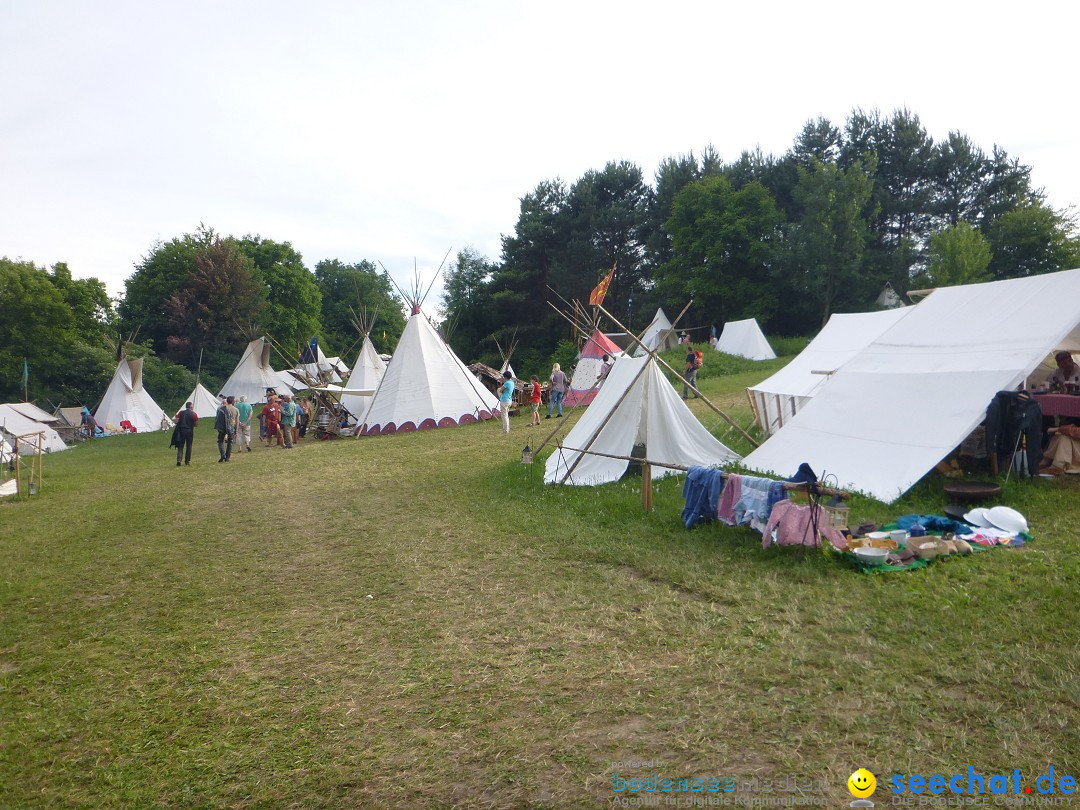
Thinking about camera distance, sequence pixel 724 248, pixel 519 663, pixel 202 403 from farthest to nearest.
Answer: pixel 724 248, pixel 202 403, pixel 519 663

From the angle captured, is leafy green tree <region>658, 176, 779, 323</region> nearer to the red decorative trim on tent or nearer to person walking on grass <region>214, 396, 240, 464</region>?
the red decorative trim on tent

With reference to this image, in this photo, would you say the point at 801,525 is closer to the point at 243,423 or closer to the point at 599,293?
the point at 243,423

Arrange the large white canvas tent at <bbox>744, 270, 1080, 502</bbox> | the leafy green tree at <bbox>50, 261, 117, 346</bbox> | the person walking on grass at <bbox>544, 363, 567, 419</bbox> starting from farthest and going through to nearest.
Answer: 1. the leafy green tree at <bbox>50, 261, 117, 346</bbox>
2. the person walking on grass at <bbox>544, 363, 567, 419</bbox>
3. the large white canvas tent at <bbox>744, 270, 1080, 502</bbox>

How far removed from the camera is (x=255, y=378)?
31828 millimetres

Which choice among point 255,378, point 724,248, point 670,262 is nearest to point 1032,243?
point 724,248

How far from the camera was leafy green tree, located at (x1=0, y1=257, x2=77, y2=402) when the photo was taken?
3123cm

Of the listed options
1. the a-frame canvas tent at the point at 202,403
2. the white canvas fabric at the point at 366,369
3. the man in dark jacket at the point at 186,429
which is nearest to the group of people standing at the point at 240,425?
the man in dark jacket at the point at 186,429

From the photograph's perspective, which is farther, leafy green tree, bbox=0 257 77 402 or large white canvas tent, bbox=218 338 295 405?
large white canvas tent, bbox=218 338 295 405

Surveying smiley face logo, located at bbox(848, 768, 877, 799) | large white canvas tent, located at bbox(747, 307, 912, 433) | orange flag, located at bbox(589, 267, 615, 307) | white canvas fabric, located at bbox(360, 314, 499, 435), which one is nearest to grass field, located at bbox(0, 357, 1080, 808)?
smiley face logo, located at bbox(848, 768, 877, 799)

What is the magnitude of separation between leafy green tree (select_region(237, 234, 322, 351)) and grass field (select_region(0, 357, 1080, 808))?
124ft

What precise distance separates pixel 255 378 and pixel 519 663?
30935 millimetres

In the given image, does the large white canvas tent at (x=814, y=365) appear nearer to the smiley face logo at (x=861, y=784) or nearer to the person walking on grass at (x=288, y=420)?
the smiley face logo at (x=861, y=784)

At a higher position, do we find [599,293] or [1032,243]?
[1032,243]

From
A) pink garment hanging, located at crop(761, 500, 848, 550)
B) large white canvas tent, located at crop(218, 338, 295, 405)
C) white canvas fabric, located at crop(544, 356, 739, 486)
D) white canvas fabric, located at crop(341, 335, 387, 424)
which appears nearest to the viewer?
pink garment hanging, located at crop(761, 500, 848, 550)
